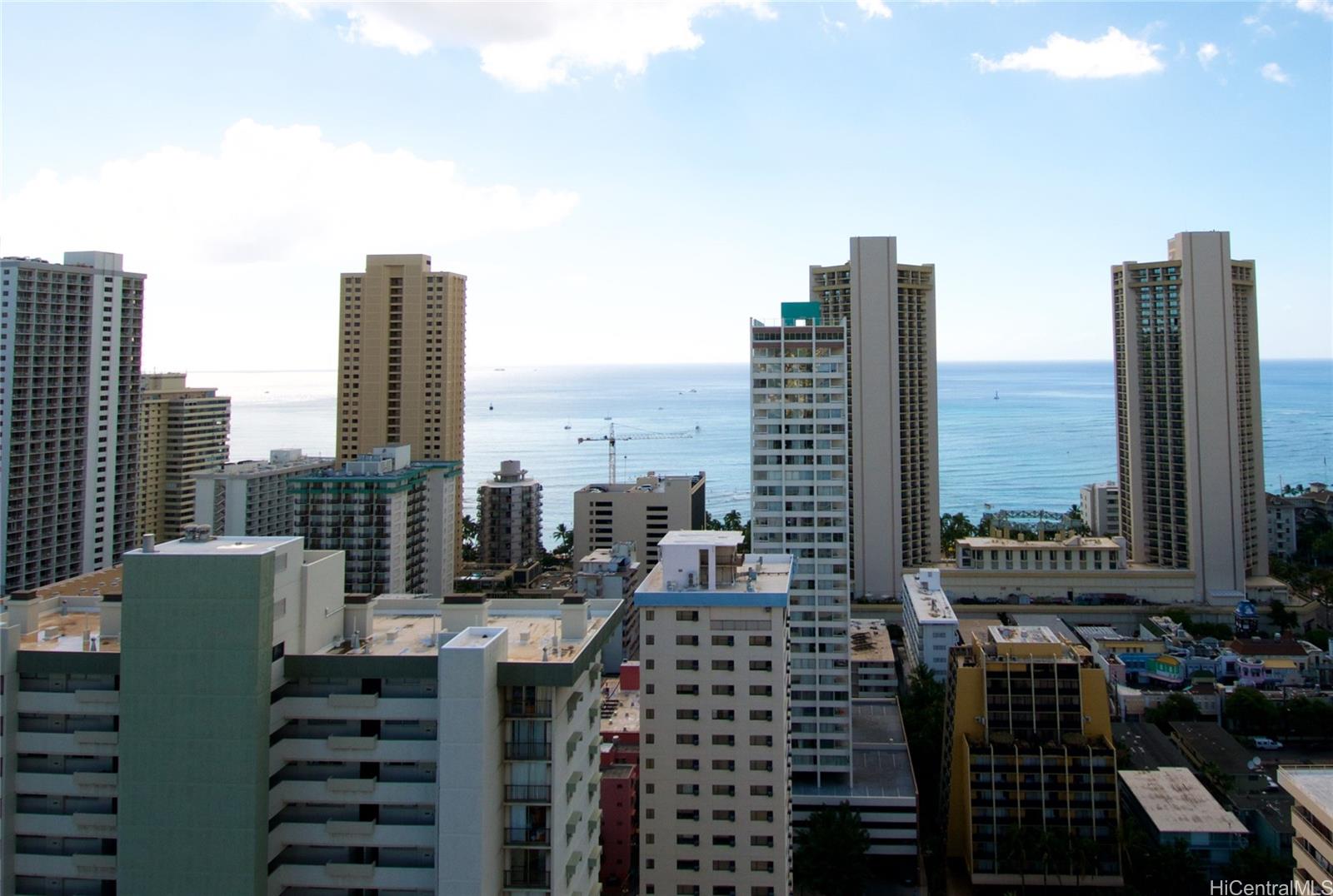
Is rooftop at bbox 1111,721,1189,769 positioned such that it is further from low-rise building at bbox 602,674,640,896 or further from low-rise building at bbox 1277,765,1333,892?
low-rise building at bbox 602,674,640,896

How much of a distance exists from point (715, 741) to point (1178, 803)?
787 centimetres

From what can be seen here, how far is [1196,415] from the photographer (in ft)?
86.5

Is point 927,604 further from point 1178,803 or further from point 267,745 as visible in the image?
point 267,745

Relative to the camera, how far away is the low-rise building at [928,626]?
65.4 ft

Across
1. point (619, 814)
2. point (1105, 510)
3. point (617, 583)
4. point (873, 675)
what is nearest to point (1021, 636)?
point (873, 675)

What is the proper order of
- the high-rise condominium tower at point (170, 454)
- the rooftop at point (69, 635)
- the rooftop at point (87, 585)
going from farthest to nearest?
the high-rise condominium tower at point (170, 454) → the rooftop at point (87, 585) → the rooftop at point (69, 635)

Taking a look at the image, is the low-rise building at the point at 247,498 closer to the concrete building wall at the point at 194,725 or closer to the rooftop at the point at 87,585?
the rooftop at the point at 87,585

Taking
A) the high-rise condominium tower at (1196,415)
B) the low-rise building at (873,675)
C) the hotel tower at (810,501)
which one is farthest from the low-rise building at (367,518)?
the high-rise condominium tower at (1196,415)

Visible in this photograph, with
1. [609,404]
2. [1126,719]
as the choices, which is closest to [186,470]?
[1126,719]

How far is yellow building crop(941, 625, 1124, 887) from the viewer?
504 inches

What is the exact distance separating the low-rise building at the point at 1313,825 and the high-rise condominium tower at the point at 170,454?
28.0 m

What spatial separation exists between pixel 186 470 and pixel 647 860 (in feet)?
79.8

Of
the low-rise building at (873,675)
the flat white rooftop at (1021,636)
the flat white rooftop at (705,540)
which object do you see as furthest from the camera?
the low-rise building at (873,675)

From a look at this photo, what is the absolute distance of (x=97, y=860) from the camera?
5.62 m
